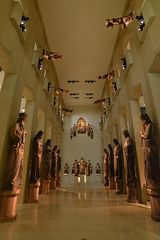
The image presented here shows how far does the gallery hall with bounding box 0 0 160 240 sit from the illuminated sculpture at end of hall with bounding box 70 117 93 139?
23.2 ft

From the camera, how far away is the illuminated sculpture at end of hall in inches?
749

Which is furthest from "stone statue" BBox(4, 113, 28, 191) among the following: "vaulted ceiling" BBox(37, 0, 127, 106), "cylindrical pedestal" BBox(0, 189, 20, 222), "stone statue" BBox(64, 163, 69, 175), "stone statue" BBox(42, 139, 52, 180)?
"stone statue" BBox(64, 163, 69, 175)

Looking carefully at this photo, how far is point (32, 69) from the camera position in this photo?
740 cm

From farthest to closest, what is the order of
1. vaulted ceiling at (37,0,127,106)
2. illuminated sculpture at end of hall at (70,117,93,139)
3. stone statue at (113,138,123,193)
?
illuminated sculpture at end of hall at (70,117,93,139)
stone statue at (113,138,123,193)
vaulted ceiling at (37,0,127,106)

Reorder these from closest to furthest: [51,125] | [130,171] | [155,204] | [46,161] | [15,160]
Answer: [155,204] < [15,160] < [130,171] < [46,161] < [51,125]

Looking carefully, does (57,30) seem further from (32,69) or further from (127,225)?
(127,225)

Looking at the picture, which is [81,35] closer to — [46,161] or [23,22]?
[23,22]

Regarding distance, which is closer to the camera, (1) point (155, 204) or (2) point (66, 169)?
(1) point (155, 204)

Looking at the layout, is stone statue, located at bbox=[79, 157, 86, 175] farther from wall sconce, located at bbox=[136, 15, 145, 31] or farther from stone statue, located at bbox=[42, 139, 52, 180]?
wall sconce, located at bbox=[136, 15, 145, 31]

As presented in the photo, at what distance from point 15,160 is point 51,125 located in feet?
24.1

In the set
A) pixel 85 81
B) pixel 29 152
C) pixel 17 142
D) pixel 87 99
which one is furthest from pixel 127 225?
pixel 87 99

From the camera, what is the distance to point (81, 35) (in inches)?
398

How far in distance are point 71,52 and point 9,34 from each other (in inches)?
264

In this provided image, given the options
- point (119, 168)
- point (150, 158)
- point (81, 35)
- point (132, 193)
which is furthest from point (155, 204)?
point (81, 35)
